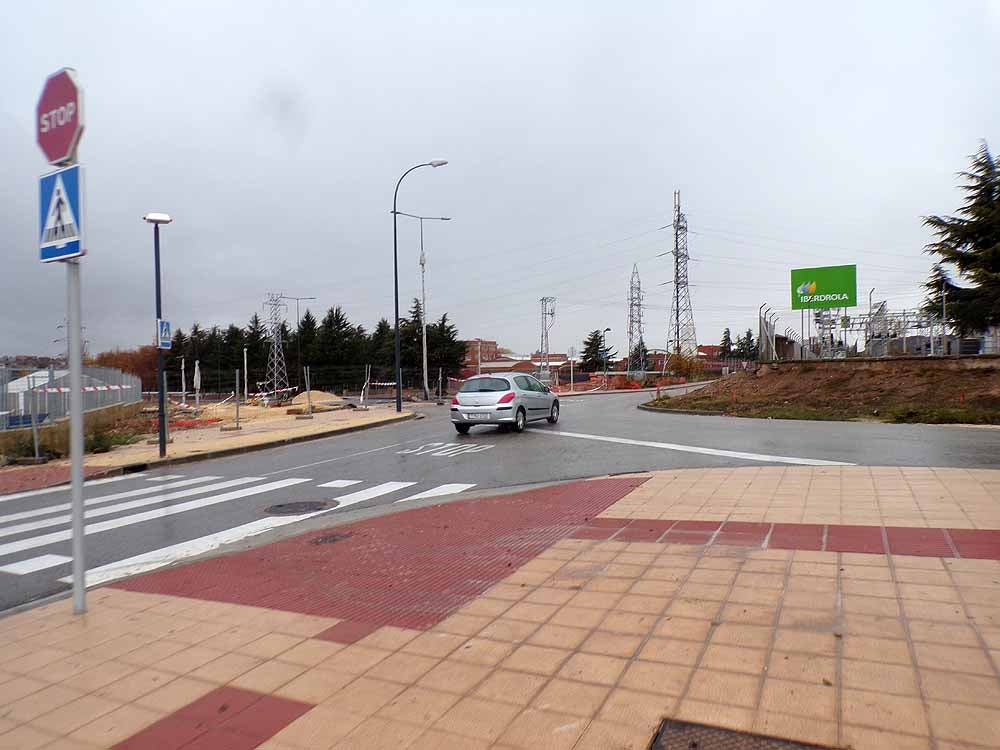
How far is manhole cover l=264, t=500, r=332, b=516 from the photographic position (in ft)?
29.7

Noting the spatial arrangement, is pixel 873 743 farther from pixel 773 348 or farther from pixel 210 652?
pixel 773 348

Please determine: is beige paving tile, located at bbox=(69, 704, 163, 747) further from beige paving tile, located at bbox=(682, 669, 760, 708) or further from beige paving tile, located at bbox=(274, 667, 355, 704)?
beige paving tile, located at bbox=(682, 669, 760, 708)

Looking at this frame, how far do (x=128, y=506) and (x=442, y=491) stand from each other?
14.5ft

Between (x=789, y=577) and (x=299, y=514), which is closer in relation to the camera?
(x=789, y=577)

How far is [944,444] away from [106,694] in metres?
14.1

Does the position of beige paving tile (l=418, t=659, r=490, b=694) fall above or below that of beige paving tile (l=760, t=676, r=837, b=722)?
below

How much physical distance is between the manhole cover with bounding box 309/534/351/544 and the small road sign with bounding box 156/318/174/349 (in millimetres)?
10085

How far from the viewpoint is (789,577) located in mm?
4844

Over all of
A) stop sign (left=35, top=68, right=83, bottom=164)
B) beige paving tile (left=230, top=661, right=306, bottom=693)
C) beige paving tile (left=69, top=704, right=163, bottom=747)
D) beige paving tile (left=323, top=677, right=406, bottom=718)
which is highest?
stop sign (left=35, top=68, right=83, bottom=164)

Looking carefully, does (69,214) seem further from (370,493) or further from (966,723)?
(370,493)

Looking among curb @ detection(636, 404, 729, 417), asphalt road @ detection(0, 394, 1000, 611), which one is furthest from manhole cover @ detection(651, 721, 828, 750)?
curb @ detection(636, 404, 729, 417)

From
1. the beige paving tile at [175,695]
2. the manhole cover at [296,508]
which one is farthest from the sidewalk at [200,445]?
the beige paving tile at [175,695]

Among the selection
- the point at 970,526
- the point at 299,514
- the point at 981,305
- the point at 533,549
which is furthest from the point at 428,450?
the point at 981,305

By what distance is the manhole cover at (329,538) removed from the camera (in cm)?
706
